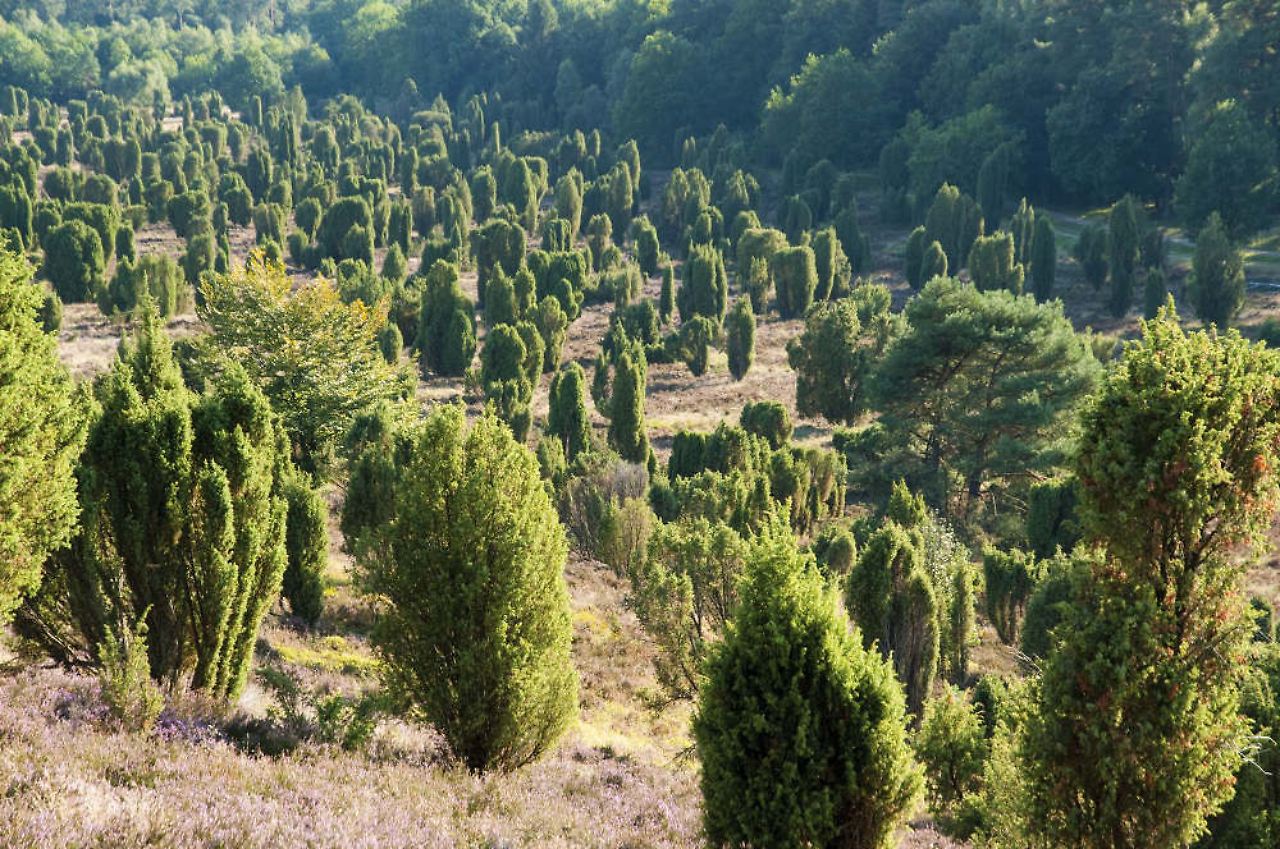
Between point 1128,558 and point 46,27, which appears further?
point 46,27

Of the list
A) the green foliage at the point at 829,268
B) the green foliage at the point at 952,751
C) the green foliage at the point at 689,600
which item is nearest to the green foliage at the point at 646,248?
the green foliage at the point at 829,268

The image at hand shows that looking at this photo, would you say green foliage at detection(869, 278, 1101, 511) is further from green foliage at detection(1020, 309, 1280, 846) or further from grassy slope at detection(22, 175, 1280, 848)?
green foliage at detection(1020, 309, 1280, 846)

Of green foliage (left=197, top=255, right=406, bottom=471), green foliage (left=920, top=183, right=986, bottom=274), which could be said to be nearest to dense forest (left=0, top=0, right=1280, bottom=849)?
green foliage (left=197, top=255, right=406, bottom=471)

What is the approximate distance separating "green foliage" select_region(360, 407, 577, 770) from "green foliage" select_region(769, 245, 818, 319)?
54573 mm

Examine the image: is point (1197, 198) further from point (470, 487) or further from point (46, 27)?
point (46, 27)

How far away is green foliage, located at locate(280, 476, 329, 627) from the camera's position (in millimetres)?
18969

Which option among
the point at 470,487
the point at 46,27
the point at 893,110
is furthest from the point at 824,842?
the point at 46,27

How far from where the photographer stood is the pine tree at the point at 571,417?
1555 inches

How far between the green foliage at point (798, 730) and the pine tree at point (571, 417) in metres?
30.5

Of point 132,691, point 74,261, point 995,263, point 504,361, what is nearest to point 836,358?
point 504,361

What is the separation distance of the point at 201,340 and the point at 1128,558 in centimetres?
2721

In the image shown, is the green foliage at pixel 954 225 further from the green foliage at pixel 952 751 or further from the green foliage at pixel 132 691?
the green foliage at pixel 132 691

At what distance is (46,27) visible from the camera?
482 ft

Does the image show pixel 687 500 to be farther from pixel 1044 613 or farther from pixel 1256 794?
pixel 1256 794
